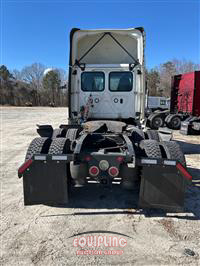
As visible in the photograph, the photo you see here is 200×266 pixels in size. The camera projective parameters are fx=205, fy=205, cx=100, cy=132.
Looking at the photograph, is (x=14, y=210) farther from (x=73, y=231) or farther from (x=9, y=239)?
(x=73, y=231)

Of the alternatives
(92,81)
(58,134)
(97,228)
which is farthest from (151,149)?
(92,81)

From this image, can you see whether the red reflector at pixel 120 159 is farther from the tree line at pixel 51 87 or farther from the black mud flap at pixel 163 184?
the tree line at pixel 51 87

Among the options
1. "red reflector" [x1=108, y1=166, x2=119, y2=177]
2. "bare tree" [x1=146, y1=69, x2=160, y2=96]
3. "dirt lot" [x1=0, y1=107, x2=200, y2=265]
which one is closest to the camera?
"dirt lot" [x1=0, y1=107, x2=200, y2=265]

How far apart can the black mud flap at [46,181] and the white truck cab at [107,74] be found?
10.1 feet

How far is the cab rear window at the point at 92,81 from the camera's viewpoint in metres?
5.81

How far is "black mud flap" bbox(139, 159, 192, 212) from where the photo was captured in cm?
282

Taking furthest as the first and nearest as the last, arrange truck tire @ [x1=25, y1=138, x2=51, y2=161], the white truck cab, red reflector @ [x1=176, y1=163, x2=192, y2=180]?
1. the white truck cab
2. truck tire @ [x1=25, y1=138, x2=51, y2=161]
3. red reflector @ [x1=176, y1=163, x2=192, y2=180]

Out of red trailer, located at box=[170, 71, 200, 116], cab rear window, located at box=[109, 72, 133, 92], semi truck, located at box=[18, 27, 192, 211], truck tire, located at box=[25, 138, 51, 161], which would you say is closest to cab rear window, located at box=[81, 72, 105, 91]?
semi truck, located at box=[18, 27, 192, 211]

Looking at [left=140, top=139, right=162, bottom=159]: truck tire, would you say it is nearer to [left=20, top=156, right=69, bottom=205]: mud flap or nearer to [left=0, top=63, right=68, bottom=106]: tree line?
[left=20, top=156, right=69, bottom=205]: mud flap

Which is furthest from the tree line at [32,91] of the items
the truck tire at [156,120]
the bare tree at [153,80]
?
the truck tire at [156,120]

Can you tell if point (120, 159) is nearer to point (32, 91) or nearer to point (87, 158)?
point (87, 158)

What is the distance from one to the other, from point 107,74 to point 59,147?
3.33m

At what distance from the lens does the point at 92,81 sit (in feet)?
19.3

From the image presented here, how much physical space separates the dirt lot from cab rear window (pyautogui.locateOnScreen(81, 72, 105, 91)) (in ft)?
10.4
